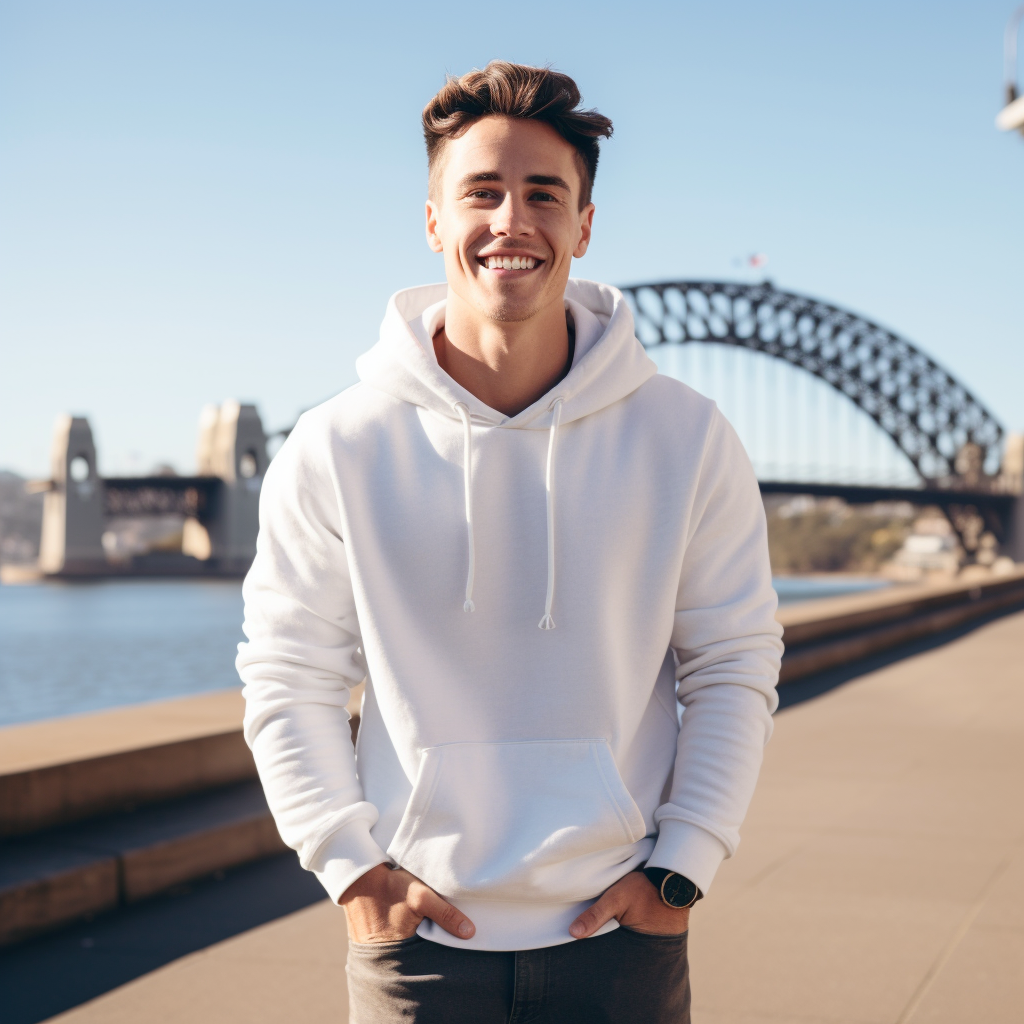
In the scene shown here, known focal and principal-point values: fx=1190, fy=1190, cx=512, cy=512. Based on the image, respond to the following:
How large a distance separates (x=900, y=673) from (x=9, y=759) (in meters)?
7.04

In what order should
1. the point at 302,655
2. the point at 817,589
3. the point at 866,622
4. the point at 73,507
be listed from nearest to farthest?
the point at 302,655
the point at 866,622
the point at 817,589
the point at 73,507

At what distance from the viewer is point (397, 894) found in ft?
4.67

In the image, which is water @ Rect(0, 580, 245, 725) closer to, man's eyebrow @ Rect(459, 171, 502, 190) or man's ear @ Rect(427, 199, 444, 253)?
man's ear @ Rect(427, 199, 444, 253)

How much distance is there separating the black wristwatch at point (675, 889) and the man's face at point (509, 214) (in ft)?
2.33

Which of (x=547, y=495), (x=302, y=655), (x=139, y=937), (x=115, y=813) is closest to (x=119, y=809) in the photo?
(x=115, y=813)

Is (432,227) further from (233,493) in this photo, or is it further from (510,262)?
(233,493)

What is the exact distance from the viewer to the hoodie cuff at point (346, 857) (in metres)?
1.42

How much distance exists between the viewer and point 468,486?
4.80ft

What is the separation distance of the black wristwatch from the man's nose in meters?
0.80

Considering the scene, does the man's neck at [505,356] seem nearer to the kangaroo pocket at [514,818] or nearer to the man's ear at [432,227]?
the man's ear at [432,227]

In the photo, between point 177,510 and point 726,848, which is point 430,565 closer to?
point 726,848

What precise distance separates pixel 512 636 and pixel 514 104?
25.5 inches

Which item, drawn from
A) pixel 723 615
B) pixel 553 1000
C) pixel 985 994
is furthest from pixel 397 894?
pixel 985 994

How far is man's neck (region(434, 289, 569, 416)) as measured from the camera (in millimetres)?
1549
